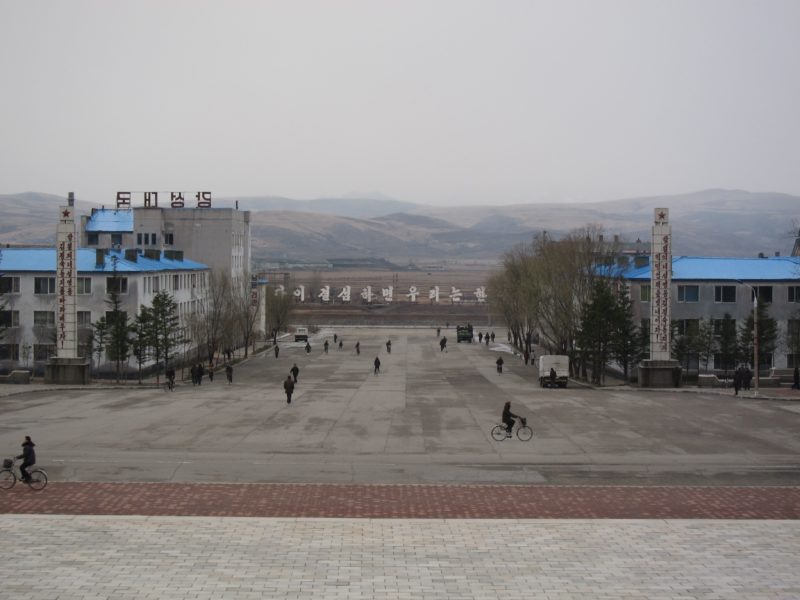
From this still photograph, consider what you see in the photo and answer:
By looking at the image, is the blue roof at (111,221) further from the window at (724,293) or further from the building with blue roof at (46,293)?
the window at (724,293)

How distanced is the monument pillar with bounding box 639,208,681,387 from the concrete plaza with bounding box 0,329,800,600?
8882 millimetres

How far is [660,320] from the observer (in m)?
56.2

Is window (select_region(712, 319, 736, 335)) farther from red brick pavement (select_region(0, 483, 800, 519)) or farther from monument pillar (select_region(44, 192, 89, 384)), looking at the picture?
monument pillar (select_region(44, 192, 89, 384))

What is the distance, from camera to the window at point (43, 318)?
227ft

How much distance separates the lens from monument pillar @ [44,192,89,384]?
57.2m

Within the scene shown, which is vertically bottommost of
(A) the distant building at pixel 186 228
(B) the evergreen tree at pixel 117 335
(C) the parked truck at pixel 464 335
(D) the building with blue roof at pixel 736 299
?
(C) the parked truck at pixel 464 335

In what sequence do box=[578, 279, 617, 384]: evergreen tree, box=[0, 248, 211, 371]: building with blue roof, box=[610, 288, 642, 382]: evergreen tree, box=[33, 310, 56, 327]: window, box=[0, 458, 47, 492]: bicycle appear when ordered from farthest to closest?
box=[33, 310, 56, 327]: window → box=[0, 248, 211, 371]: building with blue roof → box=[610, 288, 642, 382]: evergreen tree → box=[578, 279, 617, 384]: evergreen tree → box=[0, 458, 47, 492]: bicycle

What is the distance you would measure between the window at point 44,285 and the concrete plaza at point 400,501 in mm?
24042

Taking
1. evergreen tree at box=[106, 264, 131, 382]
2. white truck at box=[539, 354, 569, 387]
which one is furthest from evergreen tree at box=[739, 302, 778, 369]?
evergreen tree at box=[106, 264, 131, 382]

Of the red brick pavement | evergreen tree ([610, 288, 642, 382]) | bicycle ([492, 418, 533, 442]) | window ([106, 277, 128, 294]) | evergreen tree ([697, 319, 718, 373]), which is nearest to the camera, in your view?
the red brick pavement

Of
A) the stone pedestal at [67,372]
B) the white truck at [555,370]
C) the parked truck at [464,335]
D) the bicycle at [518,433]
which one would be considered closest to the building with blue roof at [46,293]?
the stone pedestal at [67,372]

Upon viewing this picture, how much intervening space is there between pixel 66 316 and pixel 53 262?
47.5 feet

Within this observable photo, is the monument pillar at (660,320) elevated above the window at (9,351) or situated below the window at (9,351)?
above

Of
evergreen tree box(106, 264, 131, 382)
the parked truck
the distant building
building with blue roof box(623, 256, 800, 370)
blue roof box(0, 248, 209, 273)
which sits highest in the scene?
the distant building
